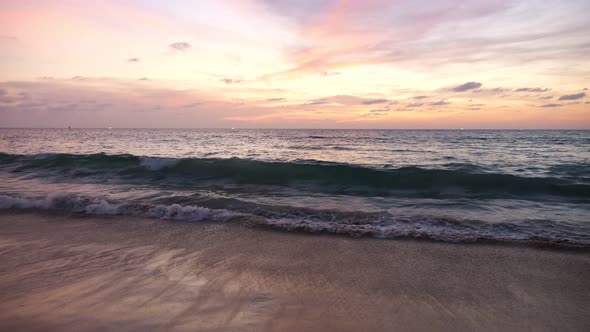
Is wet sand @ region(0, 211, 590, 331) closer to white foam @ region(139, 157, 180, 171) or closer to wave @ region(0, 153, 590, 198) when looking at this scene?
wave @ region(0, 153, 590, 198)

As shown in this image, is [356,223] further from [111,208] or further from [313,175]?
[313,175]

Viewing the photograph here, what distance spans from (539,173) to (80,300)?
1642 centimetres

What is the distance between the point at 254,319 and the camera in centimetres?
315

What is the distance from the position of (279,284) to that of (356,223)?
3.31m

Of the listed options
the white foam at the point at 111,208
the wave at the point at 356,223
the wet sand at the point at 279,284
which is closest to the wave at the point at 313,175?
the wave at the point at 356,223

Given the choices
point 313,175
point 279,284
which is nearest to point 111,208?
point 279,284

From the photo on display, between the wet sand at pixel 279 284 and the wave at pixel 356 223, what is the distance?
1.25 ft

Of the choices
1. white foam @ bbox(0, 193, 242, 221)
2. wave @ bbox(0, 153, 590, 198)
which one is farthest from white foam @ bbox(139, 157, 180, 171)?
white foam @ bbox(0, 193, 242, 221)

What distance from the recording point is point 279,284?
4.00 m

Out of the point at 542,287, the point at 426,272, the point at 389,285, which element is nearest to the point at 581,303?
the point at 542,287

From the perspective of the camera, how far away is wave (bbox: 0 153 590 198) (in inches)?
441

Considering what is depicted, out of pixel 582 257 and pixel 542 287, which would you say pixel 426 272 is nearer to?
pixel 542 287

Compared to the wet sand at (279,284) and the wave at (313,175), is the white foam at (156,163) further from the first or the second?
the wet sand at (279,284)

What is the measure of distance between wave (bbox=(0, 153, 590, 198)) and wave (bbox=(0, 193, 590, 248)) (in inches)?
149
